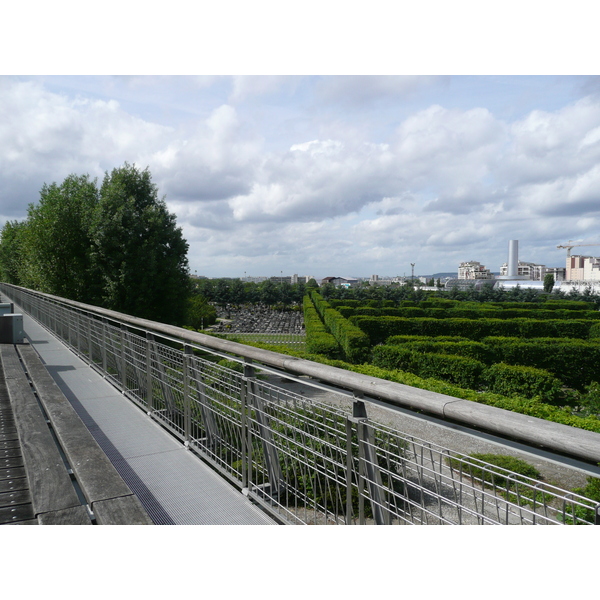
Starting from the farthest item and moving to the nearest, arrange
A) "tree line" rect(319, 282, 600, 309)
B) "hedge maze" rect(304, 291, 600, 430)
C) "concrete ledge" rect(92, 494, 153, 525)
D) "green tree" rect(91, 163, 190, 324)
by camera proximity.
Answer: "tree line" rect(319, 282, 600, 309) < "green tree" rect(91, 163, 190, 324) < "hedge maze" rect(304, 291, 600, 430) < "concrete ledge" rect(92, 494, 153, 525)

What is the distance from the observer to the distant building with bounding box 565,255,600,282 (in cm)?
16111

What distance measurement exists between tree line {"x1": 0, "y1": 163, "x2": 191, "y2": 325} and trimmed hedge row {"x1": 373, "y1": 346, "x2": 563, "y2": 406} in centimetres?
1373

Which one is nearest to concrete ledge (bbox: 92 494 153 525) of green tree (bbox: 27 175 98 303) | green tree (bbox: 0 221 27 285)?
green tree (bbox: 27 175 98 303)

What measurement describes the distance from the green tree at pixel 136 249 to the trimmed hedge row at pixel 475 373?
13.5 meters

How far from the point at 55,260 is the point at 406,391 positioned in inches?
1153

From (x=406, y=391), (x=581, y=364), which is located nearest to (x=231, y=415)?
(x=406, y=391)

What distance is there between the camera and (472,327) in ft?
101

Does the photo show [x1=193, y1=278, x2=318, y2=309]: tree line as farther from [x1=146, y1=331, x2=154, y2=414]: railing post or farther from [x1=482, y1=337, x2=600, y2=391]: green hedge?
[x1=146, y1=331, x2=154, y2=414]: railing post

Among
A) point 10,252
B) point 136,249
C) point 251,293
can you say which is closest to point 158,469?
point 136,249

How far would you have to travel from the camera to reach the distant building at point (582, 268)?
161 metres

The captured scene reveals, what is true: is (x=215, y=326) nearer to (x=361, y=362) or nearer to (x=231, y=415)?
(x=361, y=362)

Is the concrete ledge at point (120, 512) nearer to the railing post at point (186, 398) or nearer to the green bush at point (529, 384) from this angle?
the railing post at point (186, 398)

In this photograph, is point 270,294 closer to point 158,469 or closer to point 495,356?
point 495,356

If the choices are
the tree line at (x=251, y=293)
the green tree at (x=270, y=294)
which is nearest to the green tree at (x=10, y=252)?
the tree line at (x=251, y=293)
